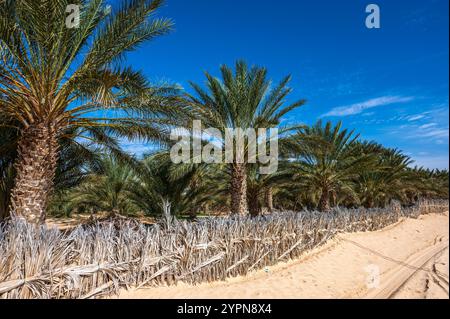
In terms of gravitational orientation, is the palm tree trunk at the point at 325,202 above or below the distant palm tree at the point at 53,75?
below

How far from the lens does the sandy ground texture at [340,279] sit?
5258 millimetres

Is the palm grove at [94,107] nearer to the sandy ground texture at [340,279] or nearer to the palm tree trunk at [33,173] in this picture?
the palm tree trunk at [33,173]

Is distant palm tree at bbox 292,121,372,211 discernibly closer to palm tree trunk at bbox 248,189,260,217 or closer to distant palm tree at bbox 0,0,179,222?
palm tree trunk at bbox 248,189,260,217

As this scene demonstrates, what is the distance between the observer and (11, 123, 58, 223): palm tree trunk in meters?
5.23

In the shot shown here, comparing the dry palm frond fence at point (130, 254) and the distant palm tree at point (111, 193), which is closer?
the dry palm frond fence at point (130, 254)

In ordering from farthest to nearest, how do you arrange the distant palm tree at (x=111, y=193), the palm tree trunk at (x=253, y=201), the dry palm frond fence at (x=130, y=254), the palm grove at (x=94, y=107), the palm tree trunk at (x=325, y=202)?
1. the distant palm tree at (x=111, y=193)
2. the palm tree trunk at (x=325, y=202)
3. the palm tree trunk at (x=253, y=201)
4. the palm grove at (x=94, y=107)
5. the dry palm frond fence at (x=130, y=254)

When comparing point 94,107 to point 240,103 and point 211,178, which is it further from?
point 211,178

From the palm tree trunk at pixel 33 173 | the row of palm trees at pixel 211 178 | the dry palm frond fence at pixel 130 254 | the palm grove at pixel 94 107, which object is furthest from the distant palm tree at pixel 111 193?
the dry palm frond fence at pixel 130 254

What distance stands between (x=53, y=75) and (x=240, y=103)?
539 cm

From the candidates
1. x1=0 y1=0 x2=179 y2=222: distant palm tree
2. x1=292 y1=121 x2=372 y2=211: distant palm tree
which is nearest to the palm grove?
x1=0 y1=0 x2=179 y2=222: distant palm tree

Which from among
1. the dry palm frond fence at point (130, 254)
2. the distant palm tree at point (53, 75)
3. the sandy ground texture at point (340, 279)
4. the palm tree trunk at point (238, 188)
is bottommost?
the sandy ground texture at point (340, 279)

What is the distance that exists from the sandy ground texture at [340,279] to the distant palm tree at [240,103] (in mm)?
3266

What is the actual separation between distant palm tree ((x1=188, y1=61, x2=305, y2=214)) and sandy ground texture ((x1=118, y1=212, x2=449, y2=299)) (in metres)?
3.27

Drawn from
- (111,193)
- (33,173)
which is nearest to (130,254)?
(33,173)
